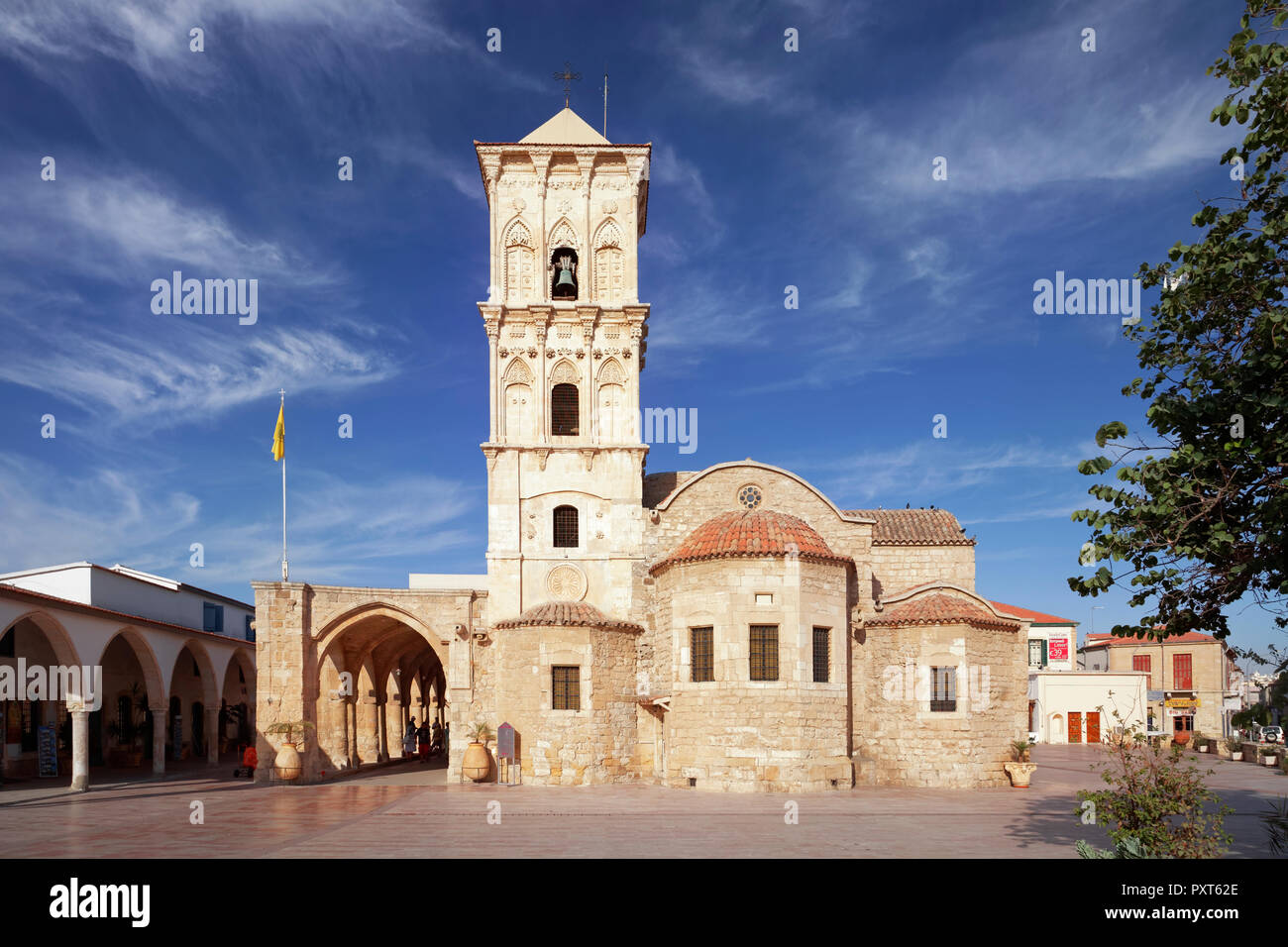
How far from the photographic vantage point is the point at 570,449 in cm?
2844

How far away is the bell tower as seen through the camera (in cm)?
2791

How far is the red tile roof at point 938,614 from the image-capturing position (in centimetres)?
2517

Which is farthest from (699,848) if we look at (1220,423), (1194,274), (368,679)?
(368,679)

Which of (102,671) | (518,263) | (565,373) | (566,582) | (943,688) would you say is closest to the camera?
(943,688)

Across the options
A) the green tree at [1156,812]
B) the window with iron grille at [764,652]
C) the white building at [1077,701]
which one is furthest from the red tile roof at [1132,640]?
the green tree at [1156,812]

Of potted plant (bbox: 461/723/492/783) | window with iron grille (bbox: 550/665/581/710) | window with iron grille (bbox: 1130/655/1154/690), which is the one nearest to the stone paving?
potted plant (bbox: 461/723/492/783)

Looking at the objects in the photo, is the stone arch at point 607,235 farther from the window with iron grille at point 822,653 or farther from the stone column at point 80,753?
the stone column at point 80,753

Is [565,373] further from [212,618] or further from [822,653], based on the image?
[212,618]

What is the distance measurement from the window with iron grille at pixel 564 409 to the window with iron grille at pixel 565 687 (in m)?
7.55

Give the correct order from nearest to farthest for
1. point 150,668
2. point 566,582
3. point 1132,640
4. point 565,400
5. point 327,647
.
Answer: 1. point 566,582
2. point 327,647
3. point 565,400
4. point 150,668
5. point 1132,640

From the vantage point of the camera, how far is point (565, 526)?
2833cm

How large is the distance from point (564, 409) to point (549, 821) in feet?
46.5

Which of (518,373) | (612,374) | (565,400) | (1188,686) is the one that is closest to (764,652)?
(612,374)

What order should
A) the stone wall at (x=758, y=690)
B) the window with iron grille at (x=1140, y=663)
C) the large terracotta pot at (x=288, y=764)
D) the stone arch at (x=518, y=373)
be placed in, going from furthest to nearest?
the window with iron grille at (x=1140, y=663), the stone arch at (x=518, y=373), the large terracotta pot at (x=288, y=764), the stone wall at (x=758, y=690)
